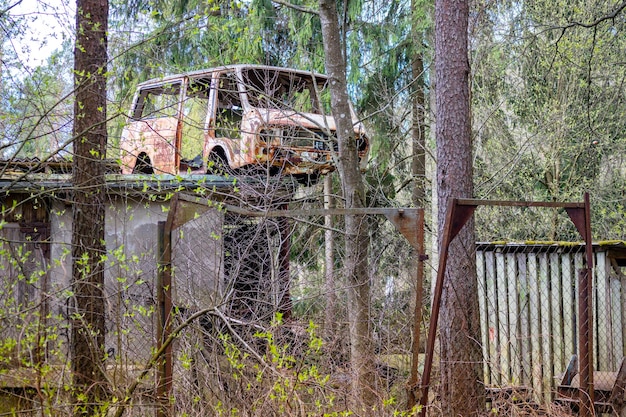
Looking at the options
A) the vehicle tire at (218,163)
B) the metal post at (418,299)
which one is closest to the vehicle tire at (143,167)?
the vehicle tire at (218,163)

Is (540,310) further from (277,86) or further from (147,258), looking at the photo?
(147,258)

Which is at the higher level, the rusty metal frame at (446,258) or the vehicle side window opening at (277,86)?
the vehicle side window opening at (277,86)

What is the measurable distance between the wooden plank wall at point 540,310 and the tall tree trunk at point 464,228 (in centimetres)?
184

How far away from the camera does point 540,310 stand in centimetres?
942

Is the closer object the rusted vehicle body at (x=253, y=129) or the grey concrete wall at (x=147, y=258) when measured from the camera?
the grey concrete wall at (x=147, y=258)

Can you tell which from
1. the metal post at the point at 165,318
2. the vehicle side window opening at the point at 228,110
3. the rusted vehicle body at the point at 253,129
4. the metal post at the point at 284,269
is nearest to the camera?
the metal post at the point at 165,318

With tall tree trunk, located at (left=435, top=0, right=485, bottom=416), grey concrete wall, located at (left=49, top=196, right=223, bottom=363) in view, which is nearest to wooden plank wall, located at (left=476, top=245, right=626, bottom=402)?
tall tree trunk, located at (left=435, top=0, right=485, bottom=416)

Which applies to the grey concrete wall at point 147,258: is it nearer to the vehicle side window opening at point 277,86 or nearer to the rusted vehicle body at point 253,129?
the rusted vehicle body at point 253,129

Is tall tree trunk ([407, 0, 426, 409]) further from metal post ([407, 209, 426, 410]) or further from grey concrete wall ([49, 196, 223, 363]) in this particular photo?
metal post ([407, 209, 426, 410])

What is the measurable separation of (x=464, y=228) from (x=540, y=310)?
2.64 m

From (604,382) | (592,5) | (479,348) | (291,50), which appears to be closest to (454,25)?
(479,348)

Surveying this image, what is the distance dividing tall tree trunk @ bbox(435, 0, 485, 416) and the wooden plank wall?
72.6 inches

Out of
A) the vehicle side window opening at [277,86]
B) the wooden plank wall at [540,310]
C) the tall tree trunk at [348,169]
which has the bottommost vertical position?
the wooden plank wall at [540,310]

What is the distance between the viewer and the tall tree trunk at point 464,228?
7094 millimetres
